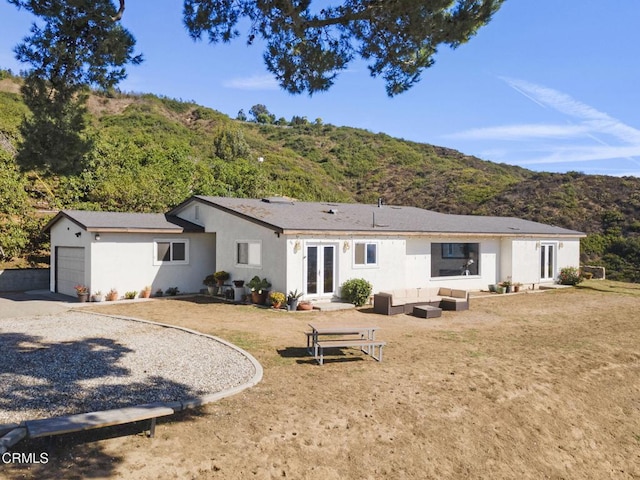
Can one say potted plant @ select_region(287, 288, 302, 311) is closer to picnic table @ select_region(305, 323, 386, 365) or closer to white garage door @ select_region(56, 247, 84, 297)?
picnic table @ select_region(305, 323, 386, 365)

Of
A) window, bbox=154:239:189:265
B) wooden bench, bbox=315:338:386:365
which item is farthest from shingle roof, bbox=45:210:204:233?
wooden bench, bbox=315:338:386:365

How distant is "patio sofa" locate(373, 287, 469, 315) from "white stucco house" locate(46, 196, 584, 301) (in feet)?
5.68

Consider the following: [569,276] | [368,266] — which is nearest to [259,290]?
[368,266]

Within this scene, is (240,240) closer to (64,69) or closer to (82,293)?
(82,293)

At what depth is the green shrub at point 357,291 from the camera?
16.2m

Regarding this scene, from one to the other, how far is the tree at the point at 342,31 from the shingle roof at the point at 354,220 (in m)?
7.73

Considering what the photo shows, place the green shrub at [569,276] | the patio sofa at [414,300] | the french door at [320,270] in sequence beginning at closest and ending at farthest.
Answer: the patio sofa at [414,300] < the french door at [320,270] < the green shrub at [569,276]

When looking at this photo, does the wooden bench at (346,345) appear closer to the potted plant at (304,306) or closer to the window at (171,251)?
the potted plant at (304,306)

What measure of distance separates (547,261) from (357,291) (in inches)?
522

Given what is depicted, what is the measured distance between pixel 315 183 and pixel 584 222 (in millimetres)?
27259

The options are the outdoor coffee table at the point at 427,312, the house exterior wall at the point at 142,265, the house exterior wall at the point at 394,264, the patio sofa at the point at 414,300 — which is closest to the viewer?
the outdoor coffee table at the point at 427,312

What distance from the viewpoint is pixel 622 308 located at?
1669cm

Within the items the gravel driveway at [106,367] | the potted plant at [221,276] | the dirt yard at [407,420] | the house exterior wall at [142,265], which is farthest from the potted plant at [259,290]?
the gravel driveway at [106,367]

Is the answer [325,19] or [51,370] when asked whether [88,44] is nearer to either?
[325,19]
